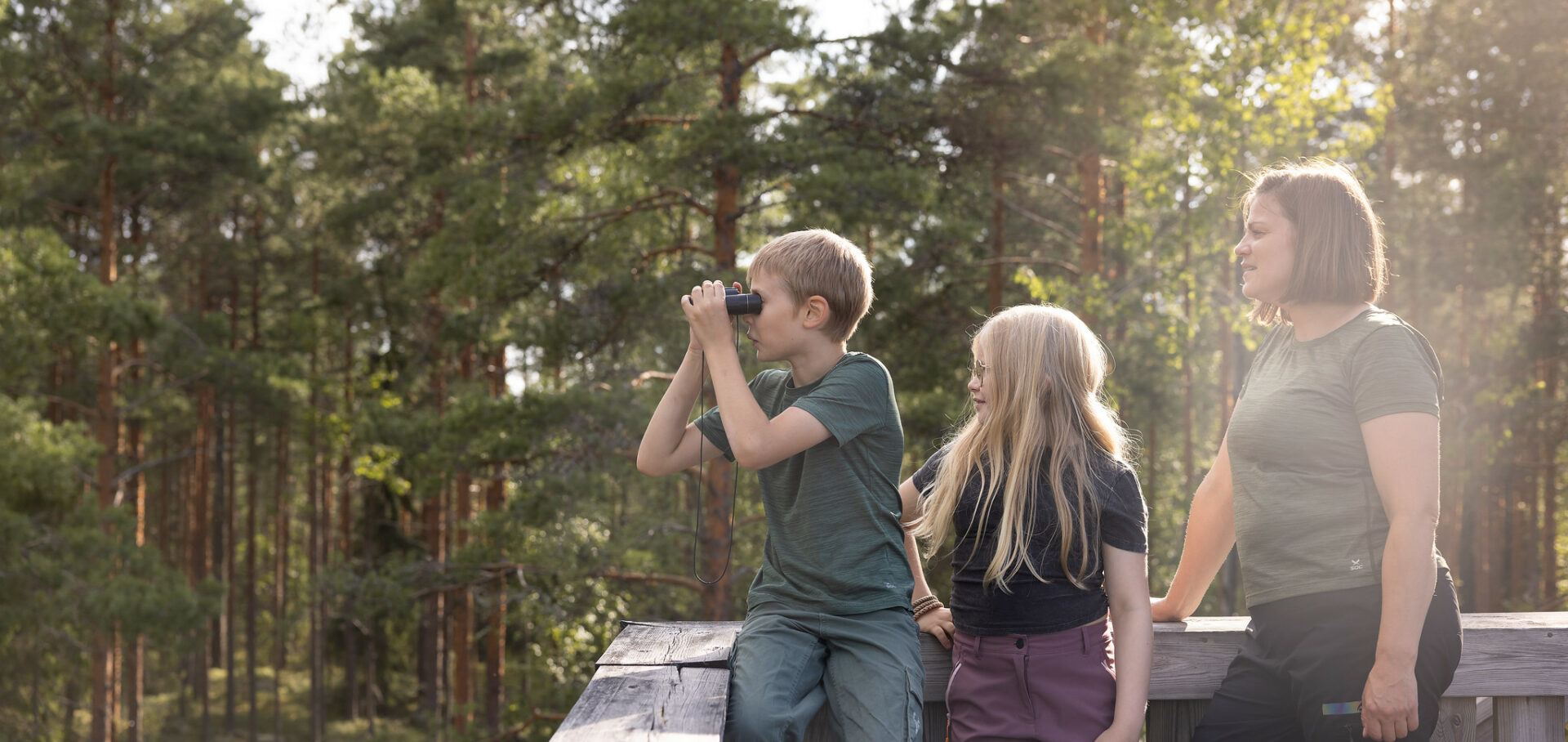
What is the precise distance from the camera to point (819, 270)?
2189mm

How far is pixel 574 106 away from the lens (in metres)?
9.36

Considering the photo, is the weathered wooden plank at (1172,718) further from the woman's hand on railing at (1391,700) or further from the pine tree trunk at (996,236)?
the pine tree trunk at (996,236)

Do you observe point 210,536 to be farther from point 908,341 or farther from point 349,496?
Result: point 908,341

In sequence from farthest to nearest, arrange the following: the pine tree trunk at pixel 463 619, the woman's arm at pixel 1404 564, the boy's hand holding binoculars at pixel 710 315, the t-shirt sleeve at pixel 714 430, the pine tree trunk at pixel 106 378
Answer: the pine tree trunk at pixel 463 619
the pine tree trunk at pixel 106 378
the t-shirt sleeve at pixel 714 430
the boy's hand holding binoculars at pixel 710 315
the woman's arm at pixel 1404 564

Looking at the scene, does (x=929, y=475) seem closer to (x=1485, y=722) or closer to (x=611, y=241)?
(x=1485, y=722)

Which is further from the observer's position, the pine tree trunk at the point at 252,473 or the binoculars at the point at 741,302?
the pine tree trunk at the point at 252,473

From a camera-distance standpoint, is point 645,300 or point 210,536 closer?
point 645,300

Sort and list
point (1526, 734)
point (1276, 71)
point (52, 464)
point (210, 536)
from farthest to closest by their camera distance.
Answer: point (210, 536) < point (52, 464) < point (1276, 71) < point (1526, 734)

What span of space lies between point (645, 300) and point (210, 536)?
21.1m

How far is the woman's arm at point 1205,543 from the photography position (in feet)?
7.06

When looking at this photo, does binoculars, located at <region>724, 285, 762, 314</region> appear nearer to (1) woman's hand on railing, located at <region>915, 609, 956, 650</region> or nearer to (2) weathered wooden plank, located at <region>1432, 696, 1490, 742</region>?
(1) woman's hand on railing, located at <region>915, 609, 956, 650</region>

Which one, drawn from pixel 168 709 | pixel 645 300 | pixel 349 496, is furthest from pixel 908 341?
pixel 168 709

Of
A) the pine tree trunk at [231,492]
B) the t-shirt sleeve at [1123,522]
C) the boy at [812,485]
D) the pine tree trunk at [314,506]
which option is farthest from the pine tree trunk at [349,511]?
the t-shirt sleeve at [1123,522]

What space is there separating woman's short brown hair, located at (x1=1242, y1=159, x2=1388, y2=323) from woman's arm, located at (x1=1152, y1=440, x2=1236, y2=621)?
386mm
